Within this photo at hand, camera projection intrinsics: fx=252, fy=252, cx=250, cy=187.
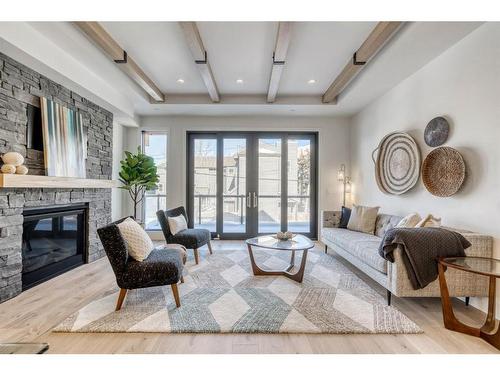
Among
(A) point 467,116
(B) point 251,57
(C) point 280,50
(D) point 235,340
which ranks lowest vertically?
(D) point 235,340

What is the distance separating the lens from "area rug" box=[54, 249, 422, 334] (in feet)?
6.79

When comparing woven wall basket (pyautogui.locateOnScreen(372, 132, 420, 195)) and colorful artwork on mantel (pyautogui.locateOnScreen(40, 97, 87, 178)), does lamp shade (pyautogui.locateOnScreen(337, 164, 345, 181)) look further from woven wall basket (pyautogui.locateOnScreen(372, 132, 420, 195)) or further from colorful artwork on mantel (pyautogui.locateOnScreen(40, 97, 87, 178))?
colorful artwork on mantel (pyautogui.locateOnScreen(40, 97, 87, 178))

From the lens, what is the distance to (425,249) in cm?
223

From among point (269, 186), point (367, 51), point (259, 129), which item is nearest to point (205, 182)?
point (269, 186)

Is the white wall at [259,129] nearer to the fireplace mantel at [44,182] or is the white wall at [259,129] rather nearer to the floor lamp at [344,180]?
the floor lamp at [344,180]

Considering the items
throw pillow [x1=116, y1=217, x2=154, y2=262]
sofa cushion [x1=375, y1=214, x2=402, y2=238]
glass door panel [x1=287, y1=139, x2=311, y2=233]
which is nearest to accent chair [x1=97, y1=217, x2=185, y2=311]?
throw pillow [x1=116, y1=217, x2=154, y2=262]

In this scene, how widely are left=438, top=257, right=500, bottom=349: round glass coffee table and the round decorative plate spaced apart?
1.38m

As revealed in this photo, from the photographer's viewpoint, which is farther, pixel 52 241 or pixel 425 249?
pixel 52 241

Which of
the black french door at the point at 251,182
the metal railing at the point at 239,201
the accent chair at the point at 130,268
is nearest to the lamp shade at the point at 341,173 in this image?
the black french door at the point at 251,182

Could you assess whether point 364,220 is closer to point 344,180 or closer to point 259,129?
point 344,180

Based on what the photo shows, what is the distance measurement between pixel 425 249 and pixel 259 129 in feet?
12.7
